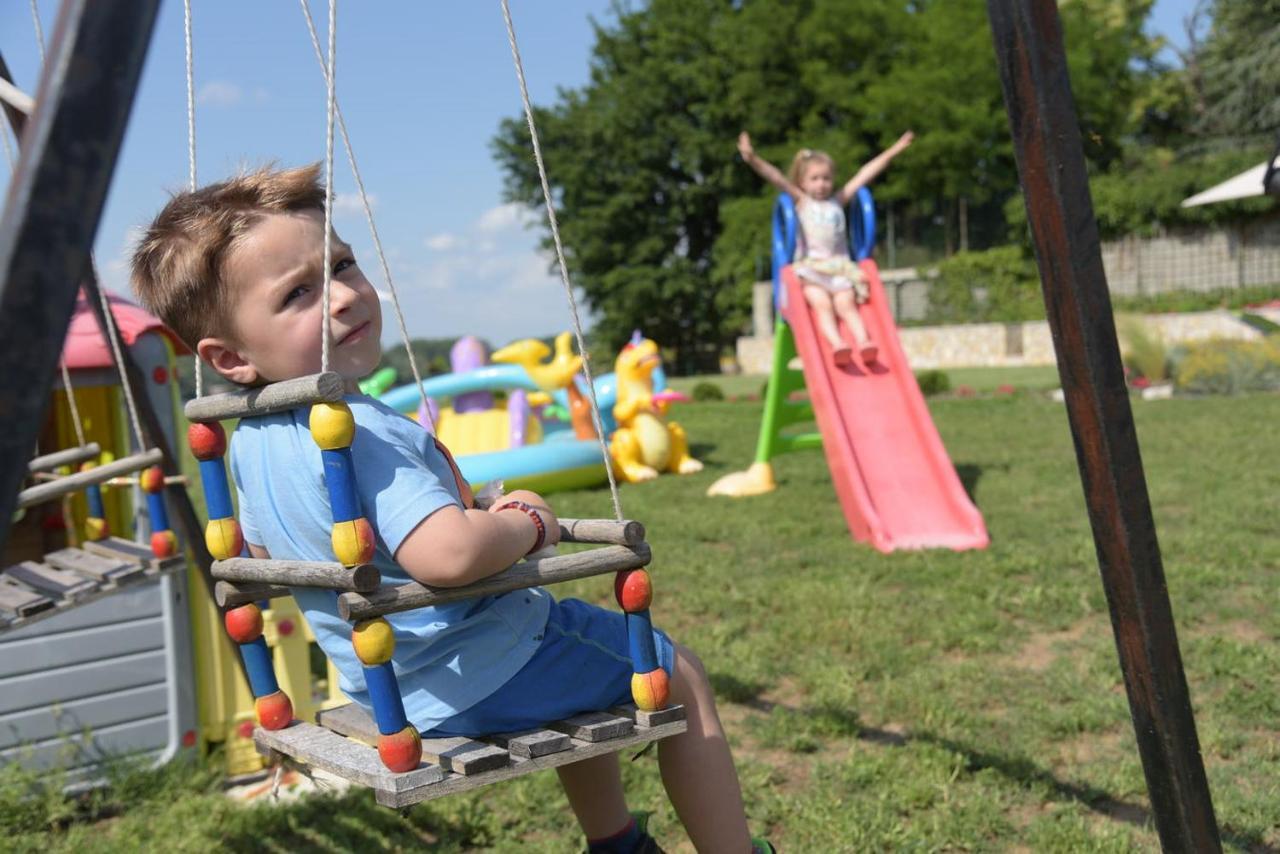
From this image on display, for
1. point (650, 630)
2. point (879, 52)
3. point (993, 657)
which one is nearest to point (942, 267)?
point (879, 52)

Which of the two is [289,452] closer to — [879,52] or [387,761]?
[387,761]

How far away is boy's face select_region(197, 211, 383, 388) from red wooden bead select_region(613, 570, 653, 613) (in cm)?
56

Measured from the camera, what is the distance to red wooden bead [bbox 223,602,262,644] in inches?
86.5

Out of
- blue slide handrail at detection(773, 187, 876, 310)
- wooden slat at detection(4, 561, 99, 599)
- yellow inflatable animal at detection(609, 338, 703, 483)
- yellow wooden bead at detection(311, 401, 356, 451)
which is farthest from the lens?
yellow inflatable animal at detection(609, 338, 703, 483)

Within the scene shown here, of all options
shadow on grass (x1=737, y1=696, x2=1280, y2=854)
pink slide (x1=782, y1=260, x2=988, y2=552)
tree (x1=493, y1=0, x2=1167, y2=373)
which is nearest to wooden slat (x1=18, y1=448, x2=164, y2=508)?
shadow on grass (x1=737, y1=696, x2=1280, y2=854)

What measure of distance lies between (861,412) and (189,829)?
576 cm

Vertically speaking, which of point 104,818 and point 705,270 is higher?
point 705,270

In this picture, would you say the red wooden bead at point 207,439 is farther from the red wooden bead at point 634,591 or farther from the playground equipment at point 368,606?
the red wooden bead at point 634,591

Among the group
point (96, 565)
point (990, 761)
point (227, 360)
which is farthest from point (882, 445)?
point (227, 360)

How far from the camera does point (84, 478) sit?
306 cm

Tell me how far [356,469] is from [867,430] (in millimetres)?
6644

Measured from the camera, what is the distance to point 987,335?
29.1 meters

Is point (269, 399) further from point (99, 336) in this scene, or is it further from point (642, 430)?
point (642, 430)

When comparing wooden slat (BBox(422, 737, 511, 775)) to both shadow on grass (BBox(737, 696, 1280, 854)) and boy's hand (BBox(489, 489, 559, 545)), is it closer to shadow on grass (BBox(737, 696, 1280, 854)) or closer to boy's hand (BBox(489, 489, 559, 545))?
boy's hand (BBox(489, 489, 559, 545))
